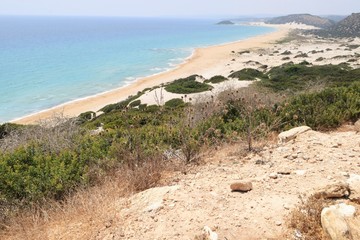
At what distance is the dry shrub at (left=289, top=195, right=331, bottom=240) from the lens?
3018mm

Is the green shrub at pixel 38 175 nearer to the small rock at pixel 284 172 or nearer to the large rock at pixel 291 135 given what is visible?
the small rock at pixel 284 172

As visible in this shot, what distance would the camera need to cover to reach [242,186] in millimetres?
3980

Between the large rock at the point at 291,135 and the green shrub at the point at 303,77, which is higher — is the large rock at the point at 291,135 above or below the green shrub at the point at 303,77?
above

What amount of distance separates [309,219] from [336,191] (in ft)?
1.85

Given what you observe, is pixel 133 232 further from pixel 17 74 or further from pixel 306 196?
pixel 17 74

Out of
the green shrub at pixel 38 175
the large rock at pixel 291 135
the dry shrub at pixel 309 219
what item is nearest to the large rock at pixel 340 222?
the dry shrub at pixel 309 219

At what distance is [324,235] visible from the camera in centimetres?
293

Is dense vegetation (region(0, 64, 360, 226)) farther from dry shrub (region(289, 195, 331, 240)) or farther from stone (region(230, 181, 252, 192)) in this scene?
dry shrub (region(289, 195, 331, 240))

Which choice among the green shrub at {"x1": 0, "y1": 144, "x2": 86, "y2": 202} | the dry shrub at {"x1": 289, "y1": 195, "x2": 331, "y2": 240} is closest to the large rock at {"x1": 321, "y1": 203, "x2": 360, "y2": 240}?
the dry shrub at {"x1": 289, "y1": 195, "x2": 331, "y2": 240}

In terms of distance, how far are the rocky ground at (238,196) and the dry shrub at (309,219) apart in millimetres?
93

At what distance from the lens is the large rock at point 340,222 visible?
2795 millimetres

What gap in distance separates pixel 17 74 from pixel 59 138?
3613 centimetres

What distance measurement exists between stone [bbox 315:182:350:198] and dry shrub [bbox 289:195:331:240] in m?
0.12

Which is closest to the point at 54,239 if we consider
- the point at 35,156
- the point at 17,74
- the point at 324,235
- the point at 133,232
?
the point at 133,232
